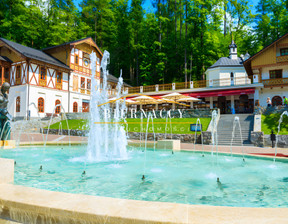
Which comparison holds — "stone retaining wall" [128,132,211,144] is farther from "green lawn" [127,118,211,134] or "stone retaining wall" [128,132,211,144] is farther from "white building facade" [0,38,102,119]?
"white building facade" [0,38,102,119]

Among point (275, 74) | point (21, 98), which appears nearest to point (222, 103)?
point (275, 74)

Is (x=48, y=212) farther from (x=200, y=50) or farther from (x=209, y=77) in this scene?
(x=200, y=50)

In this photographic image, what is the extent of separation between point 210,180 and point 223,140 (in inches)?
453

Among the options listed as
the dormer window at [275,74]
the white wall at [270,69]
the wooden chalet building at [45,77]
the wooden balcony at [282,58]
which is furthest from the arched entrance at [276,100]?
the wooden chalet building at [45,77]

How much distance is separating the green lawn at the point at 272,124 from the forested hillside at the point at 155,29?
23.6m

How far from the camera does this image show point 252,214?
2.05 meters

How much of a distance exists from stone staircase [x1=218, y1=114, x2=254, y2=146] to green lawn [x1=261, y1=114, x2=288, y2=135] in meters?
1.06

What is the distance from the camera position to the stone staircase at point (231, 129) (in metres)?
Answer: 16.2

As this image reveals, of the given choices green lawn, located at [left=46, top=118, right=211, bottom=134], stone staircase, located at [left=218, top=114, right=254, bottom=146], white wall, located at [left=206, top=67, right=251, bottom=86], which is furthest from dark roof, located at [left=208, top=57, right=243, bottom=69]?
green lawn, located at [left=46, top=118, right=211, bottom=134]

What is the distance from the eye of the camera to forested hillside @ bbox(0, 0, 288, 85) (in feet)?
132

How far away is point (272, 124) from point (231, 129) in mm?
3136

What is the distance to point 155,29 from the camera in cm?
4559

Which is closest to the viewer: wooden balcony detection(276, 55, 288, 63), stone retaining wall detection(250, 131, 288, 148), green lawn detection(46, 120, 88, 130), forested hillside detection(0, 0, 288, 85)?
stone retaining wall detection(250, 131, 288, 148)

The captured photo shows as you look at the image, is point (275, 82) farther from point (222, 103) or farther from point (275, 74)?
point (222, 103)
